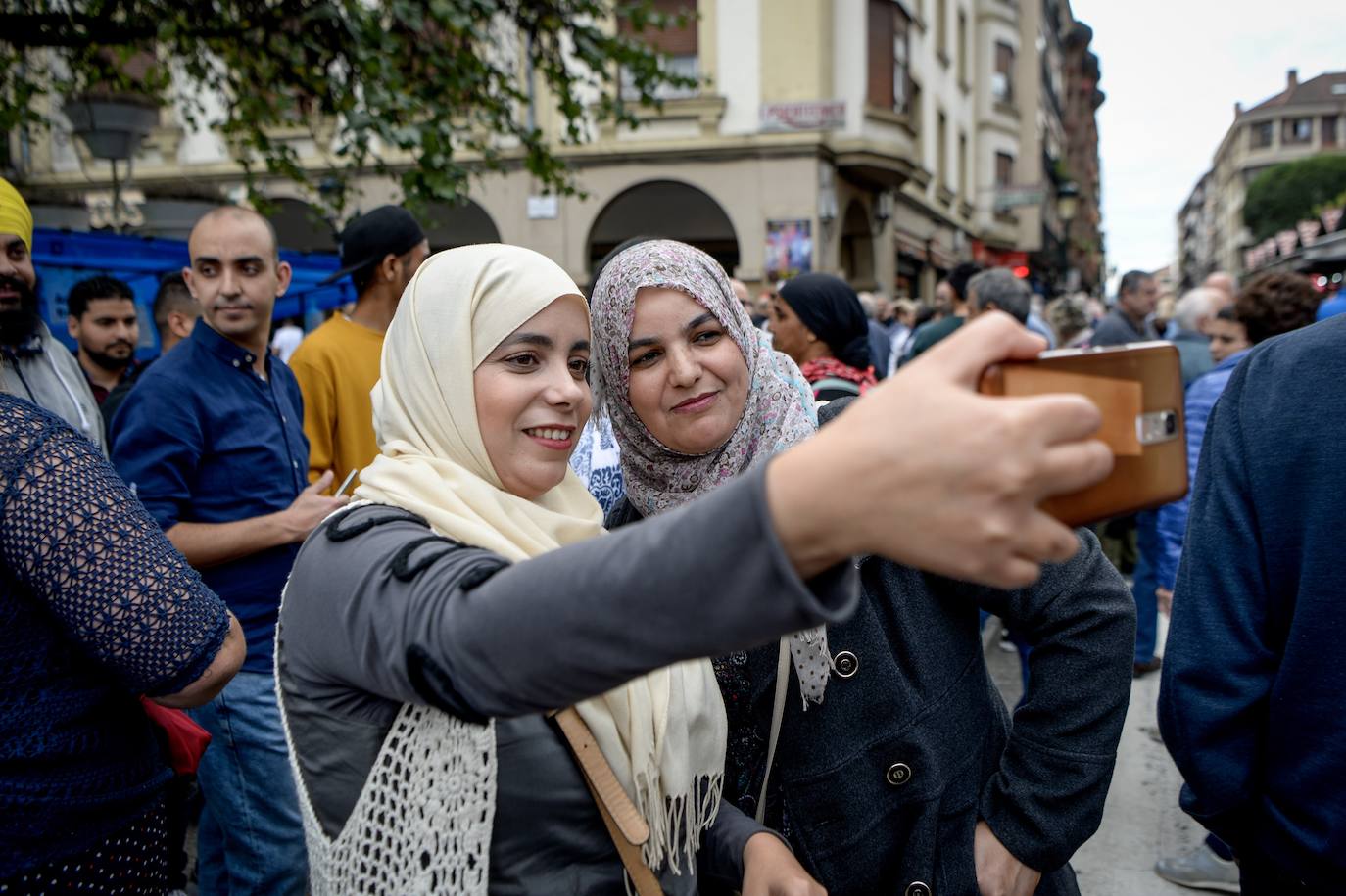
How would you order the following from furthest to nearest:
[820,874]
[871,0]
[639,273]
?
1. [871,0]
2. [639,273]
3. [820,874]

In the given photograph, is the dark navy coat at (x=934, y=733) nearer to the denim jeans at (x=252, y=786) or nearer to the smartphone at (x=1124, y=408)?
the smartphone at (x=1124, y=408)

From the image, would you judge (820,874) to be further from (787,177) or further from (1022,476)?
(787,177)

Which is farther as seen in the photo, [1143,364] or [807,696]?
[807,696]

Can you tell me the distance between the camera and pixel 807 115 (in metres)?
15.6

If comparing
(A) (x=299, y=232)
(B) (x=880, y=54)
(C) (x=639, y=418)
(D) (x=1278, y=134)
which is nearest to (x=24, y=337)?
(C) (x=639, y=418)

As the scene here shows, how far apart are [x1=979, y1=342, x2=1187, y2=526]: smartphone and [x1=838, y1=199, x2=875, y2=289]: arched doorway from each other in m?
19.3

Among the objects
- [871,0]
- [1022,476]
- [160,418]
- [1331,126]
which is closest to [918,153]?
[871,0]

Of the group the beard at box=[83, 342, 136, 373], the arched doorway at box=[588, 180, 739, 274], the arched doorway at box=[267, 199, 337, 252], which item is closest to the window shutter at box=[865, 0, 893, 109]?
the arched doorway at box=[588, 180, 739, 274]

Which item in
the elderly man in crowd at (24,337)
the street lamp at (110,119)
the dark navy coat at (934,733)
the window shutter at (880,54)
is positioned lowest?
the dark navy coat at (934,733)

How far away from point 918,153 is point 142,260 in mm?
19064

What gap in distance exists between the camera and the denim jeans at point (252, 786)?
2891 millimetres

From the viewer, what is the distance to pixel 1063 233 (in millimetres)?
46781

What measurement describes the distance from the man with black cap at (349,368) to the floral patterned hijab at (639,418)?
5.37 ft

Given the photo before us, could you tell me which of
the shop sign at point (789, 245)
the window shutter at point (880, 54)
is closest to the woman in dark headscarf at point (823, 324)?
the shop sign at point (789, 245)
